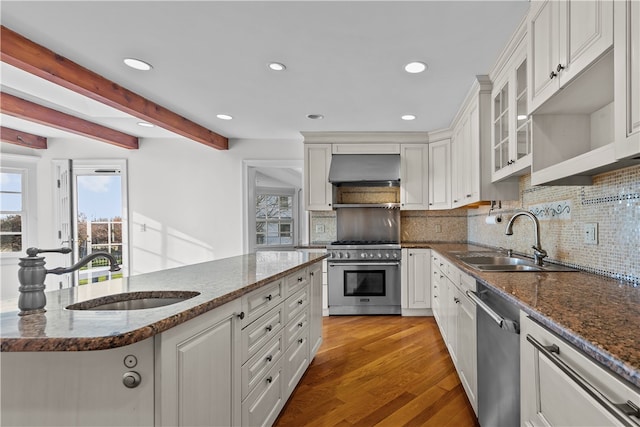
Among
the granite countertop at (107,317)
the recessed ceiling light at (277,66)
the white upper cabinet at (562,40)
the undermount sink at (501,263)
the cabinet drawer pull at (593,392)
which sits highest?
the recessed ceiling light at (277,66)

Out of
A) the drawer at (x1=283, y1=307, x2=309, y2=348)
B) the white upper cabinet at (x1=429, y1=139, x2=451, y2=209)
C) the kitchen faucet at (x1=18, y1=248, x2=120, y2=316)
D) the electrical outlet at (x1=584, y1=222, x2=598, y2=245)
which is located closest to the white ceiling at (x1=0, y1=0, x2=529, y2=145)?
the white upper cabinet at (x1=429, y1=139, x2=451, y2=209)

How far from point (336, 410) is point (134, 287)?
1.44 m

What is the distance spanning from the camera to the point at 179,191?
464 cm

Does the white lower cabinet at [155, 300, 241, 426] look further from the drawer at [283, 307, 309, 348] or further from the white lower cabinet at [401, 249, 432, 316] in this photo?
the white lower cabinet at [401, 249, 432, 316]

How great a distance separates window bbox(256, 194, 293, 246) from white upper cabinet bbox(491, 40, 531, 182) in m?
4.05

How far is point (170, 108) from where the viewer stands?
10.9 ft

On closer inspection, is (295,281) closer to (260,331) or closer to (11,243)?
(260,331)

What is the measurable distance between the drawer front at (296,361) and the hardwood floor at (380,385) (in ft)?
0.36

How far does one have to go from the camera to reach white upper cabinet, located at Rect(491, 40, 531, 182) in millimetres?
1925

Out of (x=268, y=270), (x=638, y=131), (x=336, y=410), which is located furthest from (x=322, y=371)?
(x=638, y=131)

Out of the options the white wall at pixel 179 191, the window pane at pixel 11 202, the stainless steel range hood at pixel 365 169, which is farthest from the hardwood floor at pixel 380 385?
the window pane at pixel 11 202

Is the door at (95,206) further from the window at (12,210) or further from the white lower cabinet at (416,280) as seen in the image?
the white lower cabinet at (416,280)

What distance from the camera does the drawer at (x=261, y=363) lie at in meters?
1.47

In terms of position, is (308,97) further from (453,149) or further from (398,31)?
Result: (453,149)
